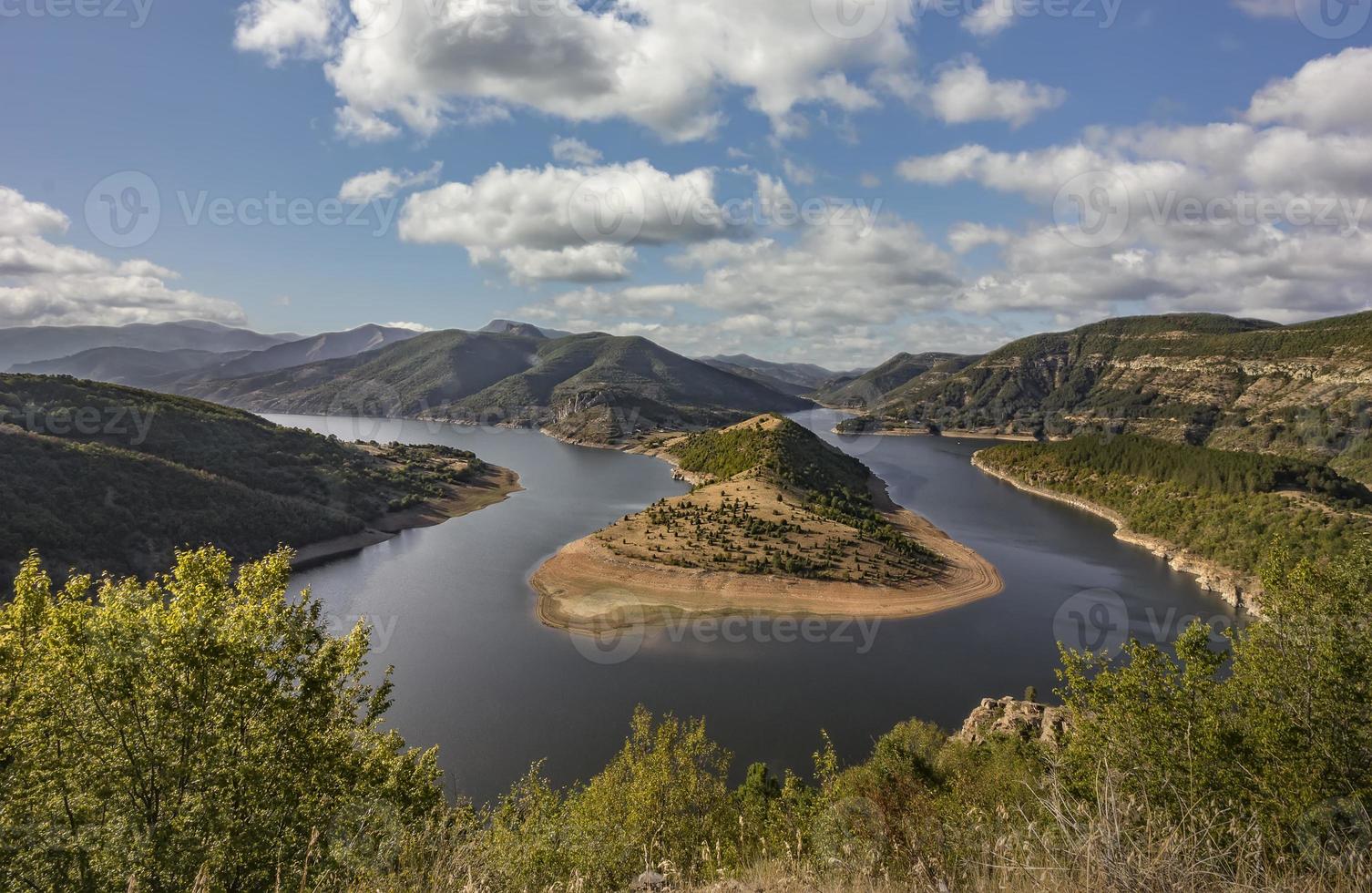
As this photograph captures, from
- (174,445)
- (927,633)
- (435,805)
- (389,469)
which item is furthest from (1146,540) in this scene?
(174,445)

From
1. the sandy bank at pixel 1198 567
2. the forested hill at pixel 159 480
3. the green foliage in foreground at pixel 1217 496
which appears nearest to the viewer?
the forested hill at pixel 159 480

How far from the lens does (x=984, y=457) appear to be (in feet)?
481

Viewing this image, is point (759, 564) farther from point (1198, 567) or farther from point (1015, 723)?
point (1198, 567)

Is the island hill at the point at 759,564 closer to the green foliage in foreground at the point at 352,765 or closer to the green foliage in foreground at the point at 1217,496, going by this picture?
the green foliage in foreground at the point at 1217,496

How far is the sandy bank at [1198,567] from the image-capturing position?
58156 millimetres

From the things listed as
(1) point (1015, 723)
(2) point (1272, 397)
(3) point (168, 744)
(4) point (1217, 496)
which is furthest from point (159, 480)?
(2) point (1272, 397)

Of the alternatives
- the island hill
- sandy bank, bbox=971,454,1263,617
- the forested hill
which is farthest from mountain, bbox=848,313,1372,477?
the forested hill

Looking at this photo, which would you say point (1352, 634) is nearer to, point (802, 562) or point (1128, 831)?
point (1128, 831)

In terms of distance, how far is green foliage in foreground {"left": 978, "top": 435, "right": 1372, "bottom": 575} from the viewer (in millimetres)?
62250

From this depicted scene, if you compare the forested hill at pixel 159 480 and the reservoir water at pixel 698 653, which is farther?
the forested hill at pixel 159 480

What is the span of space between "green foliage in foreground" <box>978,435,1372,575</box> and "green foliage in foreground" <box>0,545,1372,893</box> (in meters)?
51.0

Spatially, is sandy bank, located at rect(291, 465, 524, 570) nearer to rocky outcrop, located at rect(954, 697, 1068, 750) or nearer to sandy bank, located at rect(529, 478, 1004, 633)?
sandy bank, located at rect(529, 478, 1004, 633)

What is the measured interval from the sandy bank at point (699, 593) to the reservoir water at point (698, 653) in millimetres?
2014

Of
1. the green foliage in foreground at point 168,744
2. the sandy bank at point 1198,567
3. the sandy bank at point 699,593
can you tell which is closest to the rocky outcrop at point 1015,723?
the sandy bank at point 699,593
